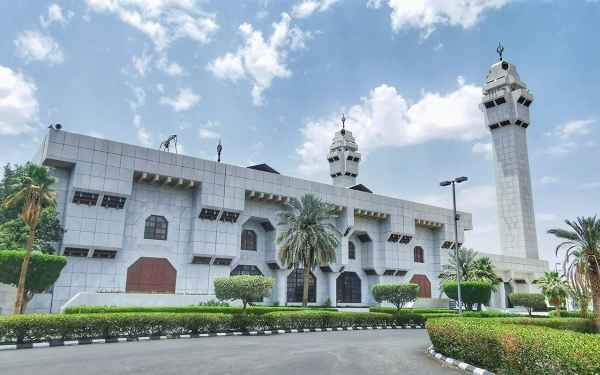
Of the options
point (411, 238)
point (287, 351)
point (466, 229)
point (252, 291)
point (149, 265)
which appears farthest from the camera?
point (466, 229)

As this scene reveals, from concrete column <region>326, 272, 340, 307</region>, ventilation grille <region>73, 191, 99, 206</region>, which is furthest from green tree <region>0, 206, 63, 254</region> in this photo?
concrete column <region>326, 272, 340, 307</region>

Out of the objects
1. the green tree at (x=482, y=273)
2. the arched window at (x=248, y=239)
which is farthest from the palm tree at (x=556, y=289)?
the arched window at (x=248, y=239)

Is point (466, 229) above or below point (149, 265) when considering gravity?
above

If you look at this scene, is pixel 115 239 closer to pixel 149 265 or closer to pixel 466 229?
pixel 149 265

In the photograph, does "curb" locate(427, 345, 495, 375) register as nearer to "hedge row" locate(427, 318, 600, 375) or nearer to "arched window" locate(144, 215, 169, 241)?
"hedge row" locate(427, 318, 600, 375)

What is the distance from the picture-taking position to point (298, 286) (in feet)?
138

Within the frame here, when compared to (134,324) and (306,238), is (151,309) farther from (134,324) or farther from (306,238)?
(306,238)

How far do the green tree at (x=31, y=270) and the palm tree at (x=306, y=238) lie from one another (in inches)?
664

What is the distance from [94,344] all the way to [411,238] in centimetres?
3900

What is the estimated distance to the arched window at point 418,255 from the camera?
52.0 meters

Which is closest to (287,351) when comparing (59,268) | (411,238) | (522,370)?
(522,370)

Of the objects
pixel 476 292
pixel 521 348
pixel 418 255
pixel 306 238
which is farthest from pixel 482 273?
pixel 521 348

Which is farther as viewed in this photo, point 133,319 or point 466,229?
point 466,229

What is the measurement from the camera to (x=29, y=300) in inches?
1016
